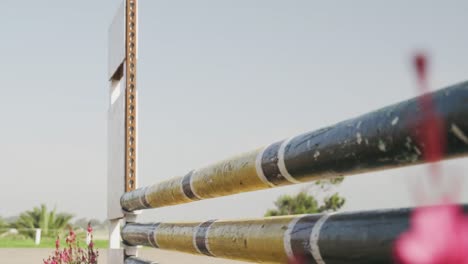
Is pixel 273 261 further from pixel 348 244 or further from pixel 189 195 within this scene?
pixel 189 195

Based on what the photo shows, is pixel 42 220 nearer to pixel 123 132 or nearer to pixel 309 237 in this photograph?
pixel 123 132

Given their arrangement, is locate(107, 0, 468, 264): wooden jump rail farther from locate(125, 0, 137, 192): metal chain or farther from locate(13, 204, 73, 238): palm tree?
locate(13, 204, 73, 238): palm tree

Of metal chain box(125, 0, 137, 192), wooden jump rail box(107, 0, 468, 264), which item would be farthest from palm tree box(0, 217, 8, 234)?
wooden jump rail box(107, 0, 468, 264)

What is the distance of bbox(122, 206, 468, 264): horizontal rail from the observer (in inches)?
47.7

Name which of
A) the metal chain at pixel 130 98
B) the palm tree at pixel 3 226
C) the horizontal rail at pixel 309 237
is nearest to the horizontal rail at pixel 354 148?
the horizontal rail at pixel 309 237

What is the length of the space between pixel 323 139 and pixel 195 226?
1668mm

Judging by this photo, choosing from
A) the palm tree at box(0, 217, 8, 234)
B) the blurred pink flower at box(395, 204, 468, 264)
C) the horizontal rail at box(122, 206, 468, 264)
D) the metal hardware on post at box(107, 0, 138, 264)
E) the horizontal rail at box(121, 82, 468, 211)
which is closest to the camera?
the blurred pink flower at box(395, 204, 468, 264)

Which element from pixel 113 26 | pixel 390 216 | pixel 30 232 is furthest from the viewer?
pixel 30 232

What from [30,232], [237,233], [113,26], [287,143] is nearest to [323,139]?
[287,143]

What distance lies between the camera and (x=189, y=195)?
341cm

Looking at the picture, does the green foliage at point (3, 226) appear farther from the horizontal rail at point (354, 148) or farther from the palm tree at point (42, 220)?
the horizontal rail at point (354, 148)

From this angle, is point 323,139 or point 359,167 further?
point 323,139

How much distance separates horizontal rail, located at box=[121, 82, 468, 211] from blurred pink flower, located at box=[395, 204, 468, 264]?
0.23 ft

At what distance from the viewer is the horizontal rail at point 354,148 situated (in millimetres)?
956
